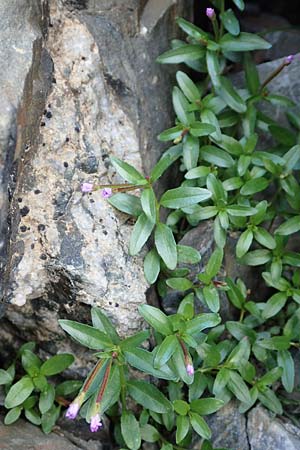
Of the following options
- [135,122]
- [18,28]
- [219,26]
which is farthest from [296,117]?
[18,28]

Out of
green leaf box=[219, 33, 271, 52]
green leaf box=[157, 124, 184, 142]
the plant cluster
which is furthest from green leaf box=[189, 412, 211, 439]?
green leaf box=[219, 33, 271, 52]

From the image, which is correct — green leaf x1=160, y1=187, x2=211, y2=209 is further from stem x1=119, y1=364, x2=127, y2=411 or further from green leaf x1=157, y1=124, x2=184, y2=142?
stem x1=119, y1=364, x2=127, y2=411

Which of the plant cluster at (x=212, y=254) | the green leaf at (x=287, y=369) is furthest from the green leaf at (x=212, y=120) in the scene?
the green leaf at (x=287, y=369)

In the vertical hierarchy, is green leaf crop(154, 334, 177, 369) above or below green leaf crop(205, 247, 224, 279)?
below

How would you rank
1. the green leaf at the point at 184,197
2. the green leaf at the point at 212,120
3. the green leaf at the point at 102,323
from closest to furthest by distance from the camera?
the green leaf at the point at 102,323 → the green leaf at the point at 184,197 → the green leaf at the point at 212,120

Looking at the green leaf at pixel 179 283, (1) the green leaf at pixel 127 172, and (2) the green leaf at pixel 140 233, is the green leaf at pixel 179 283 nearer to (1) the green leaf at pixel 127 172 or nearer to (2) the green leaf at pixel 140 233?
(2) the green leaf at pixel 140 233
